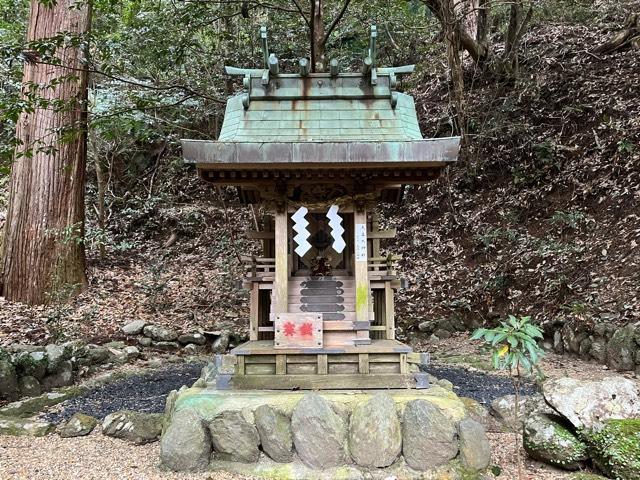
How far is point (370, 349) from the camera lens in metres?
4.50

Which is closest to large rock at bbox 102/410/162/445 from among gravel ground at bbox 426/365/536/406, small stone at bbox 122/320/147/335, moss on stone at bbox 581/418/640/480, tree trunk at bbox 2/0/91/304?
gravel ground at bbox 426/365/536/406

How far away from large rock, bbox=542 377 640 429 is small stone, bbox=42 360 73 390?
573 cm

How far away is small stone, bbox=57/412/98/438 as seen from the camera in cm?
450

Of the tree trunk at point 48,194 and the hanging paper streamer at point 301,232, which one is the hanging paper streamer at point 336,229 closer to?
the hanging paper streamer at point 301,232

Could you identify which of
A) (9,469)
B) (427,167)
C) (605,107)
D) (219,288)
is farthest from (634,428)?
(605,107)

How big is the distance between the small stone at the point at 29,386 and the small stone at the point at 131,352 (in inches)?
70.3

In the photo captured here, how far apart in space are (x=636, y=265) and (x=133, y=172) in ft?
42.8

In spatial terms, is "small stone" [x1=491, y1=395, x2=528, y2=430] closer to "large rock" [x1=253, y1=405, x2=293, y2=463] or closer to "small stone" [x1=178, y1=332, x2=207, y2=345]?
"large rock" [x1=253, y1=405, x2=293, y2=463]

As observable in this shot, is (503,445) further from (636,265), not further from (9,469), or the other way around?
(636,265)

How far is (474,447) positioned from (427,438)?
0.36 m

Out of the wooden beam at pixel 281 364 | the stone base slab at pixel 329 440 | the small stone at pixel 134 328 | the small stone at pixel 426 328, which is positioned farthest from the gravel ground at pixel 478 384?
the small stone at pixel 134 328

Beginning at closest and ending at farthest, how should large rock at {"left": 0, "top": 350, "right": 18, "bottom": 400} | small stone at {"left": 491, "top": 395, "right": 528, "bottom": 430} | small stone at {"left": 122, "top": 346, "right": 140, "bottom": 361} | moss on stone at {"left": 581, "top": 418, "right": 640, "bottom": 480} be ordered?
moss on stone at {"left": 581, "top": 418, "right": 640, "bottom": 480}, small stone at {"left": 491, "top": 395, "right": 528, "bottom": 430}, large rock at {"left": 0, "top": 350, "right": 18, "bottom": 400}, small stone at {"left": 122, "top": 346, "right": 140, "bottom": 361}

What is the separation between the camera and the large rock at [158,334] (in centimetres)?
831

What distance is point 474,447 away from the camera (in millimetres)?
3686
